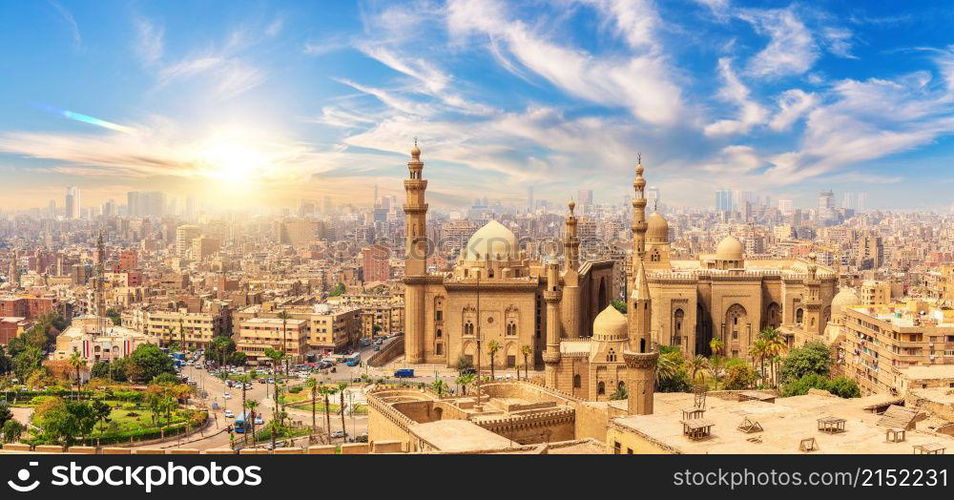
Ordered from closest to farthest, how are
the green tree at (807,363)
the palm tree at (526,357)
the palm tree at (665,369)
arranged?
the palm tree at (665,369) < the green tree at (807,363) < the palm tree at (526,357)

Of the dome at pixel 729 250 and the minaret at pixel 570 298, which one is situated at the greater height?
the dome at pixel 729 250

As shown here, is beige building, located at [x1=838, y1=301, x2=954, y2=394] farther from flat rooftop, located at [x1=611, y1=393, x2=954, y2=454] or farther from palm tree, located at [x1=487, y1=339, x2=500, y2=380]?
palm tree, located at [x1=487, y1=339, x2=500, y2=380]

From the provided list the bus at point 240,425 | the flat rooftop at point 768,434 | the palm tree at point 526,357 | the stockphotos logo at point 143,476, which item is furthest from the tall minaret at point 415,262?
the stockphotos logo at point 143,476

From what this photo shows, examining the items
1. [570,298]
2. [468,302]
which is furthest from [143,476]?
[468,302]

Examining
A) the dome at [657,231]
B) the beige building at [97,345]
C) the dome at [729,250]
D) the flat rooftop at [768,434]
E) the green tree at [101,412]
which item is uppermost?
the dome at [657,231]

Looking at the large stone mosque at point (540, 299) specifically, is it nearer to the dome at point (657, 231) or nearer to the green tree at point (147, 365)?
the dome at point (657, 231)

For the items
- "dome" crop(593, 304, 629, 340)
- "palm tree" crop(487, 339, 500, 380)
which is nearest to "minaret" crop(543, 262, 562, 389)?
"dome" crop(593, 304, 629, 340)

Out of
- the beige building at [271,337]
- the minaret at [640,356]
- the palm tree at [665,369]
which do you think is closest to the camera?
the minaret at [640,356]

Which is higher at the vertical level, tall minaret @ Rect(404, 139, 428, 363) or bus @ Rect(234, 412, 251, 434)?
tall minaret @ Rect(404, 139, 428, 363)
